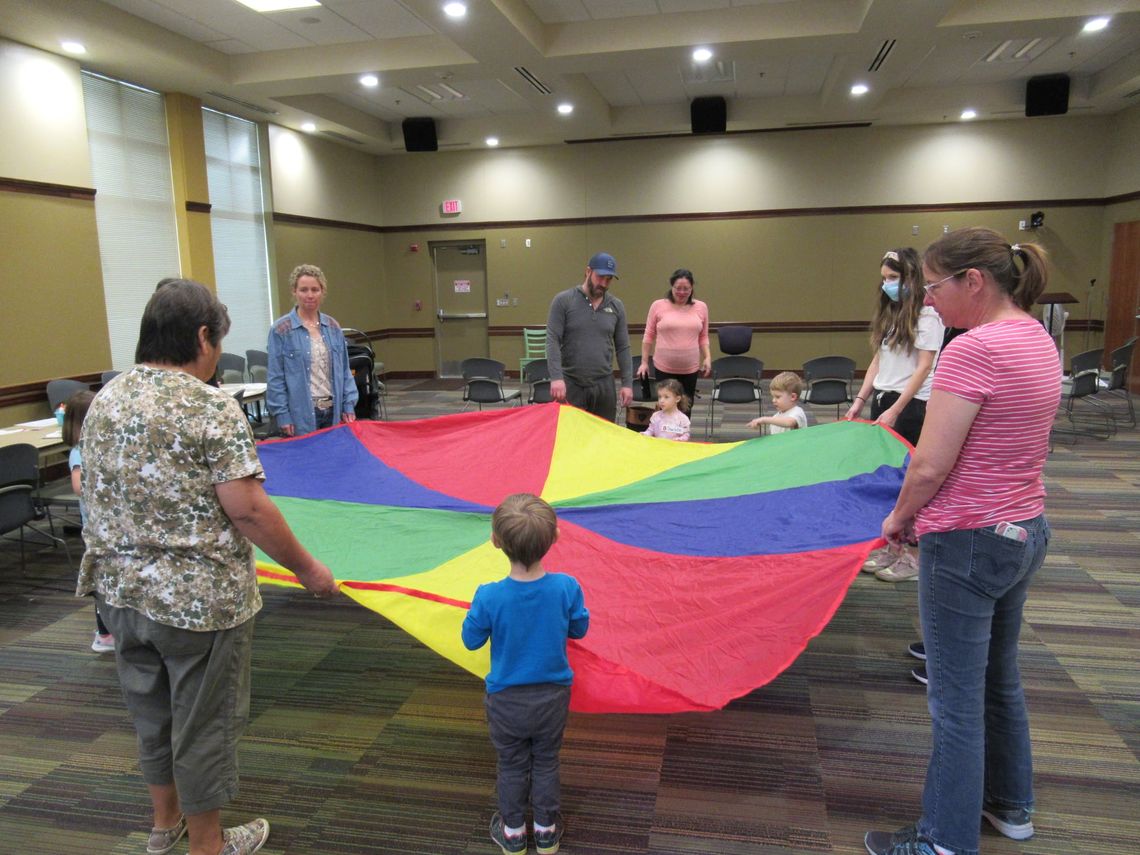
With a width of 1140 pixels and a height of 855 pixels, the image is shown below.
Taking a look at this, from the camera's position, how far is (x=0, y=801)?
2.29 metres

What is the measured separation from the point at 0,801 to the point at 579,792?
1.73m

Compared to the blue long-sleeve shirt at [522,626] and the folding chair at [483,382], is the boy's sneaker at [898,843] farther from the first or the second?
the folding chair at [483,382]

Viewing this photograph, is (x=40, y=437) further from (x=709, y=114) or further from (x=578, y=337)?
(x=709, y=114)

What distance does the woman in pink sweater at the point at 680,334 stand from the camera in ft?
16.6

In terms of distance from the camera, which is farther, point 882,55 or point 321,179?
point 321,179

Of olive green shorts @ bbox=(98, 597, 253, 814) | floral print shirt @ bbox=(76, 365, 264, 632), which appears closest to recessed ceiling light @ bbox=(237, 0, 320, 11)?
floral print shirt @ bbox=(76, 365, 264, 632)

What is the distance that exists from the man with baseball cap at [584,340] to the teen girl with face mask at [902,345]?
1423 millimetres

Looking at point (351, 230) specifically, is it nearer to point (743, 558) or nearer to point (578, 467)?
point (578, 467)

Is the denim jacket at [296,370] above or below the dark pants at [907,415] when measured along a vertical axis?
above

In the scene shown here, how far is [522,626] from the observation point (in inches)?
73.3

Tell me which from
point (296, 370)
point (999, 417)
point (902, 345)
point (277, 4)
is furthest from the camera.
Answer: point (277, 4)

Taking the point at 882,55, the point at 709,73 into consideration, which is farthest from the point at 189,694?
the point at 709,73

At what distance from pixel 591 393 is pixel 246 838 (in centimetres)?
286

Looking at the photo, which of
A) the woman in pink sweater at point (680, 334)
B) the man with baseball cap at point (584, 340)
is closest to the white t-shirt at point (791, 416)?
the man with baseball cap at point (584, 340)
